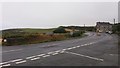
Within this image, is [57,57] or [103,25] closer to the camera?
[57,57]

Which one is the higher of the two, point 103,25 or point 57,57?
point 57,57

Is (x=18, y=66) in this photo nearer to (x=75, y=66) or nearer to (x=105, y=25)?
(x=75, y=66)

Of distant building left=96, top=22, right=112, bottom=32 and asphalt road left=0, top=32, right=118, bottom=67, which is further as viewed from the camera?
distant building left=96, top=22, right=112, bottom=32

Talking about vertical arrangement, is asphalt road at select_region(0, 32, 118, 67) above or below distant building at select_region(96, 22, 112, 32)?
above

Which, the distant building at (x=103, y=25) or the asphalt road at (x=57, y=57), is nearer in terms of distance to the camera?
the asphalt road at (x=57, y=57)

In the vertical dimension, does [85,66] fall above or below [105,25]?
above

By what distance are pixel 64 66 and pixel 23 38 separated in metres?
19.6

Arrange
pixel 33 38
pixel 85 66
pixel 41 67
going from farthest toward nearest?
1. pixel 33 38
2. pixel 85 66
3. pixel 41 67

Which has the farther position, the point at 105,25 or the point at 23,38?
Result: the point at 105,25

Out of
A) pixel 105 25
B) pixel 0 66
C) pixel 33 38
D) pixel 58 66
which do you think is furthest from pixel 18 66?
pixel 105 25

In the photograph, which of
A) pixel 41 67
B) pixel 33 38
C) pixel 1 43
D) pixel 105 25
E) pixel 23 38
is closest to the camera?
pixel 41 67

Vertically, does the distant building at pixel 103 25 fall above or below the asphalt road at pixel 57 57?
below

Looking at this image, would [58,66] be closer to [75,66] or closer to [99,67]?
[75,66]

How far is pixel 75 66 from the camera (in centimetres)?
1119
